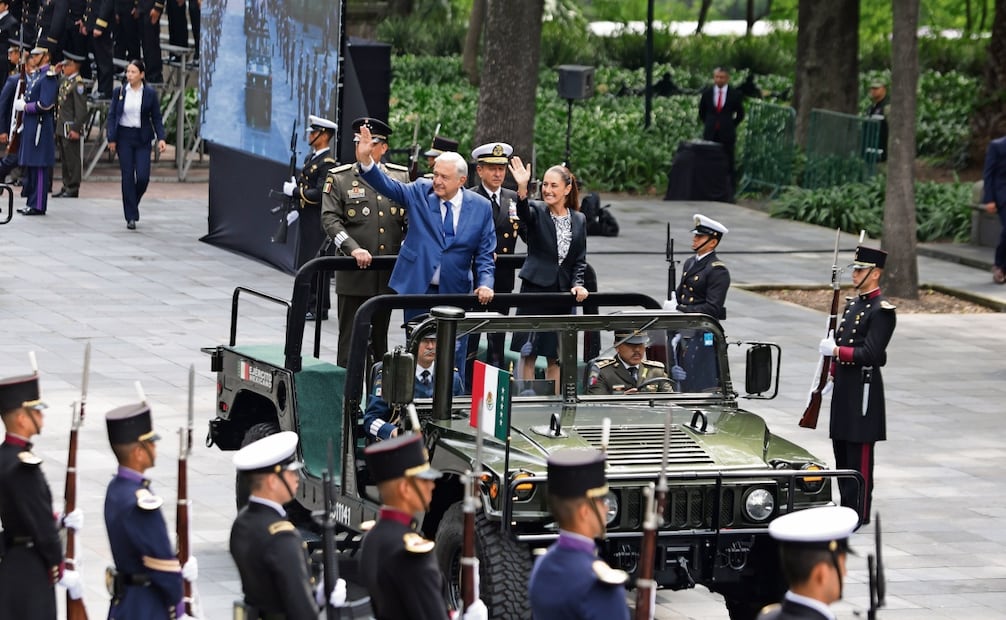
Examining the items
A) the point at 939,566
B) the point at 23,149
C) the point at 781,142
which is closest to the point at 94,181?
the point at 23,149

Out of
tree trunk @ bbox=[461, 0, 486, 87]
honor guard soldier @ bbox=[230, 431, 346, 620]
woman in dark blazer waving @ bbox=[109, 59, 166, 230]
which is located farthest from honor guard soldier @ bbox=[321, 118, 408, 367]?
tree trunk @ bbox=[461, 0, 486, 87]

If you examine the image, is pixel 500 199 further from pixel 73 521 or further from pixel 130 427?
pixel 130 427

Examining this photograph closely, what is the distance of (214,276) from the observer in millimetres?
21016

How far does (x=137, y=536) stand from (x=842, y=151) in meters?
22.9

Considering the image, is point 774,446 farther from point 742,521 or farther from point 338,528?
point 338,528

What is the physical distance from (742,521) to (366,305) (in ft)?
7.66

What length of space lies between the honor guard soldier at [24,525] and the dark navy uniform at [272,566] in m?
1.40

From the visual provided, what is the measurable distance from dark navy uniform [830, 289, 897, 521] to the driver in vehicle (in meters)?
2.46

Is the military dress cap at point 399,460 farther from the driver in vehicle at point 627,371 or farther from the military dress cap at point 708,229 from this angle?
the military dress cap at point 708,229

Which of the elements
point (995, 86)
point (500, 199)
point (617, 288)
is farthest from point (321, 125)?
point (995, 86)

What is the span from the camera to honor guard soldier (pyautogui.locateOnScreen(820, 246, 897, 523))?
12625 mm

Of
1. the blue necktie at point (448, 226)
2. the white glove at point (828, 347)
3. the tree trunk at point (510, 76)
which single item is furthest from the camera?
the tree trunk at point (510, 76)

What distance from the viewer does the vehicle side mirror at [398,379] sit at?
960 cm

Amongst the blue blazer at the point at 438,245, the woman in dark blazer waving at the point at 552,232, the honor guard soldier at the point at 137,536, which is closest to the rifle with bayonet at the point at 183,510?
the honor guard soldier at the point at 137,536
